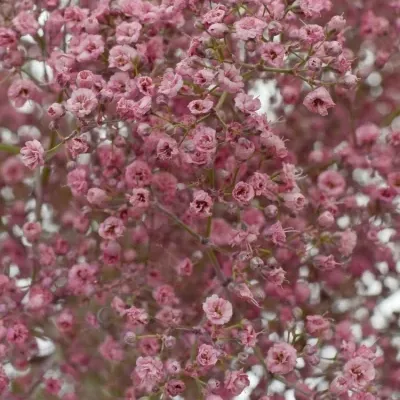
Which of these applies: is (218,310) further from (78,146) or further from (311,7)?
(311,7)

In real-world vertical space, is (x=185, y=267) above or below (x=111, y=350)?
above

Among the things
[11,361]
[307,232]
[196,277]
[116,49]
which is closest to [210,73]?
[116,49]

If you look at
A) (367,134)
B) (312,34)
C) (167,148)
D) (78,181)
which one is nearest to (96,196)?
(78,181)

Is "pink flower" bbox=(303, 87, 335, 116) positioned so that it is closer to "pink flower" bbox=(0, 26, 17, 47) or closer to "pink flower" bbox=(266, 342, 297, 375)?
"pink flower" bbox=(266, 342, 297, 375)

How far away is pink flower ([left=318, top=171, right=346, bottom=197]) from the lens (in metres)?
1.26

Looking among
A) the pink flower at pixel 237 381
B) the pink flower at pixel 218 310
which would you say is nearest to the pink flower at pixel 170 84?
the pink flower at pixel 218 310

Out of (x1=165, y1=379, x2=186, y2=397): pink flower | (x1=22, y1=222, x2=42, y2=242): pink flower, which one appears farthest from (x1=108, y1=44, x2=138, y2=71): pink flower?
(x1=165, y1=379, x2=186, y2=397): pink flower

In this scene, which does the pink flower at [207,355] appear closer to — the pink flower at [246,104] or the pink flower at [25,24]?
the pink flower at [246,104]

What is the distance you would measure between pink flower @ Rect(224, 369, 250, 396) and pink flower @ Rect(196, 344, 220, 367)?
0.16 feet

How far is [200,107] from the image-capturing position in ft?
3.27

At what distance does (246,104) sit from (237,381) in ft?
1.21

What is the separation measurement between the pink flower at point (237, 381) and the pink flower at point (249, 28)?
17.3 inches

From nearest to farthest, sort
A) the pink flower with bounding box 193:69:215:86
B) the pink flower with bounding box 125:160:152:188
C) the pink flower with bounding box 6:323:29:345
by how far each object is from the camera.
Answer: the pink flower with bounding box 193:69:215:86 < the pink flower with bounding box 125:160:152:188 < the pink flower with bounding box 6:323:29:345

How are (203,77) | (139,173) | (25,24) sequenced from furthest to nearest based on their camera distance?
(25,24), (139,173), (203,77)
